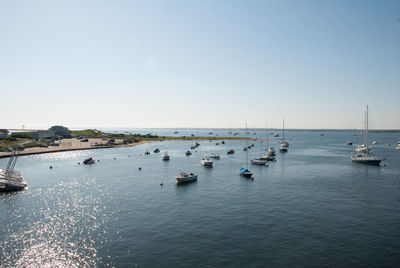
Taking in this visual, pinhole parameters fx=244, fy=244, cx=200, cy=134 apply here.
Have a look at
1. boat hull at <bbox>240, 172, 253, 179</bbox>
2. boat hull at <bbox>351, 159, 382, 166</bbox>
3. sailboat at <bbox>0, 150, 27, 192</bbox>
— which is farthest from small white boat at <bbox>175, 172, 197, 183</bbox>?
boat hull at <bbox>351, 159, 382, 166</bbox>

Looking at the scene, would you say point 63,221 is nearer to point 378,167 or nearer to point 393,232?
point 393,232

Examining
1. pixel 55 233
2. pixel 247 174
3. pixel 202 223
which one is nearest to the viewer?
pixel 55 233

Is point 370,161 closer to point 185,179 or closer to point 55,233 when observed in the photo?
point 185,179

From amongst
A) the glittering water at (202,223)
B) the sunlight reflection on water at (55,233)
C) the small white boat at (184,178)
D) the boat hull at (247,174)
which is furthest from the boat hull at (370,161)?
the sunlight reflection on water at (55,233)

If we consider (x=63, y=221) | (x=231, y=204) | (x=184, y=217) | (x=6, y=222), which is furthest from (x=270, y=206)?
(x=6, y=222)

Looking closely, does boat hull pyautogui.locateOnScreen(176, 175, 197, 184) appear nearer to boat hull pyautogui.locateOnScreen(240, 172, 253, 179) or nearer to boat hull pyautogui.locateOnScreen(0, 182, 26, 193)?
boat hull pyautogui.locateOnScreen(240, 172, 253, 179)

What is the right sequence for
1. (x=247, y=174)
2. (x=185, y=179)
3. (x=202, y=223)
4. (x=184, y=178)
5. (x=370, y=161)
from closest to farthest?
(x=202, y=223), (x=184, y=178), (x=185, y=179), (x=247, y=174), (x=370, y=161)

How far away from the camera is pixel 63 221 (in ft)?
132

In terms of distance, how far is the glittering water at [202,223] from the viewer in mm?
29000

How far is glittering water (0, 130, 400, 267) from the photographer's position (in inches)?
1142

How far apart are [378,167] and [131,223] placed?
96.4 metres

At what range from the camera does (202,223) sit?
3884cm

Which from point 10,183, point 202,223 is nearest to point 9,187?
point 10,183

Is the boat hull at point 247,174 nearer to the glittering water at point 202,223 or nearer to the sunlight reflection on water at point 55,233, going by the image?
the glittering water at point 202,223
